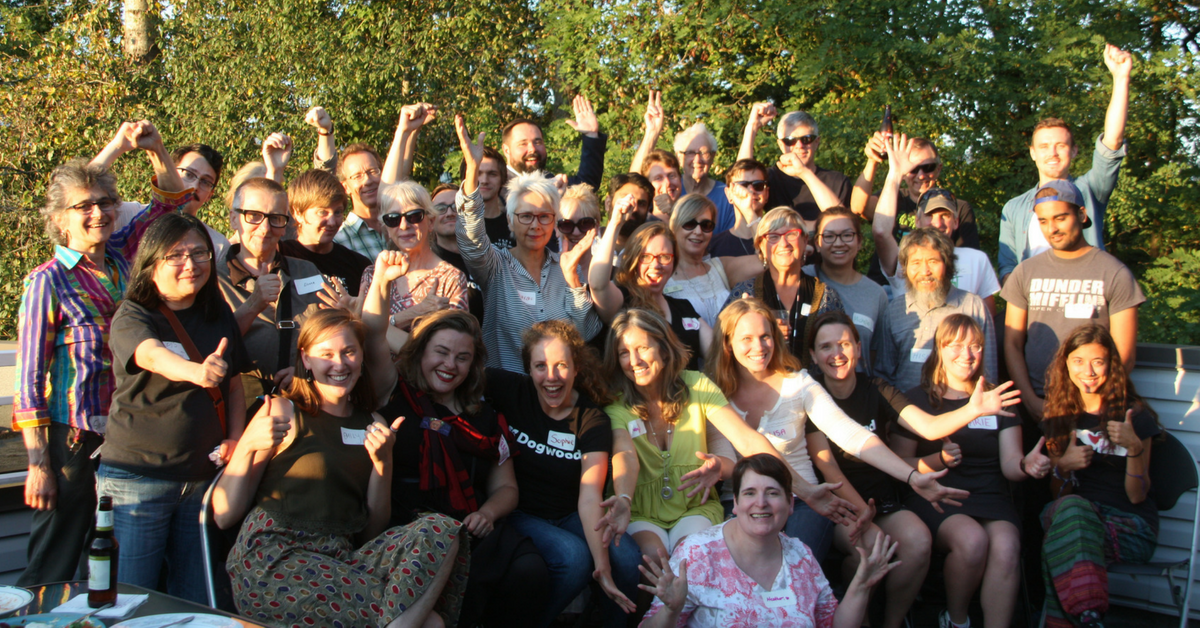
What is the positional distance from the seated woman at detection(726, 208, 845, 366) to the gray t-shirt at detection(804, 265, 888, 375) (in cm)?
10

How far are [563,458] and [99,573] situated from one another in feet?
5.96

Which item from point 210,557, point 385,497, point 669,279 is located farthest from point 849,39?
point 210,557

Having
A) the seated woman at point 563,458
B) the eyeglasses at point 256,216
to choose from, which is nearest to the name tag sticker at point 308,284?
the eyeglasses at point 256,216

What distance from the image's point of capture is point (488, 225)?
5.08 m

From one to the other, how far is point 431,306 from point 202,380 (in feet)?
3.48

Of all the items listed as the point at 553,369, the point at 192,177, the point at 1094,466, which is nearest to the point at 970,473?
the point at 1094,466

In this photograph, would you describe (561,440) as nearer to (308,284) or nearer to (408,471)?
(408,471)

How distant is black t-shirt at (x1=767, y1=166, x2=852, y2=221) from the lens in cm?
589

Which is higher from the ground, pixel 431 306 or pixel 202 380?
pixel 431 306

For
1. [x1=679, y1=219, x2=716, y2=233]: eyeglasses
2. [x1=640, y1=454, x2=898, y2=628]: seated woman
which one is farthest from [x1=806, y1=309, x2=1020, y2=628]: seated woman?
[x1=679, y1=219, x2=716, y2=233]: eyeglasses

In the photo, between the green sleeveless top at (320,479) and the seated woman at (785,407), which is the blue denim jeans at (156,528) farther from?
the seated woman at (785,407)

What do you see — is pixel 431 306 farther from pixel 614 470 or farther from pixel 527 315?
pixel 614 470

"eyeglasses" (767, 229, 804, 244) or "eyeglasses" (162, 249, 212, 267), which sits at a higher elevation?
"eyeglasses" (767, 229, 804, 244)

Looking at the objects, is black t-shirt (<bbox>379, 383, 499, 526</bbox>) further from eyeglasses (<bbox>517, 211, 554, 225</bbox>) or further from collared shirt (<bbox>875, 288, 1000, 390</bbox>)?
collared shirt (<bbox>875, 288, 1000, 390</bbox>)
